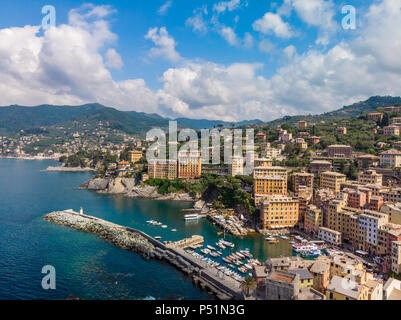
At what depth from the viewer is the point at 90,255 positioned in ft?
59.7

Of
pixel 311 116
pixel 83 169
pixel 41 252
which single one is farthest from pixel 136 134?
pixel 41 252

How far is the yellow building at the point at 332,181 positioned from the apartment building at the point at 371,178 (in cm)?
166

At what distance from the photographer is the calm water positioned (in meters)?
14.0

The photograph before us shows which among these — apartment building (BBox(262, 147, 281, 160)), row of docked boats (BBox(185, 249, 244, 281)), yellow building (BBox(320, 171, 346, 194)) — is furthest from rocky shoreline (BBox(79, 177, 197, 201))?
row of docked boats (BBox(185, 249, 244, 281))

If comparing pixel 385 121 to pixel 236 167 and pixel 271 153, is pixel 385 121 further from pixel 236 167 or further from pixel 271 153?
pixel 236 167

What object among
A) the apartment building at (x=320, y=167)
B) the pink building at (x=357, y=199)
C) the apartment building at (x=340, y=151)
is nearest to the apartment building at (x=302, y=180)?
the apartment building at (x=320, y=167)

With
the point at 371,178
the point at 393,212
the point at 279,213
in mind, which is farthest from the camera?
the point at 371,178

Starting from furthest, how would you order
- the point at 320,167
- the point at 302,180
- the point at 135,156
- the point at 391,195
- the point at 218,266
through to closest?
the point at 135,156
the point at 320,167
the point at 302,180
the point at 391,195
the point at 218,266

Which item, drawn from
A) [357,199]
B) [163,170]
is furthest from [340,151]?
[163,170]

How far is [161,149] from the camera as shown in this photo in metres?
56.6

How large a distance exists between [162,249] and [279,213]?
→ 10341mm

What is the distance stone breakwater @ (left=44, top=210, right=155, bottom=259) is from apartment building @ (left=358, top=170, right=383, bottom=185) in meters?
21.3

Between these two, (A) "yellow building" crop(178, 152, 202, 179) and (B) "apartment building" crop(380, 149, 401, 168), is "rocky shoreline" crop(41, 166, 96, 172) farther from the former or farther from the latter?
(B) "apartment building" crop(380, 149, 401, 168)

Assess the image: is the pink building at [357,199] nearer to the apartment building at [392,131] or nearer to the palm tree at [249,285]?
the palm tree at [249,285]
